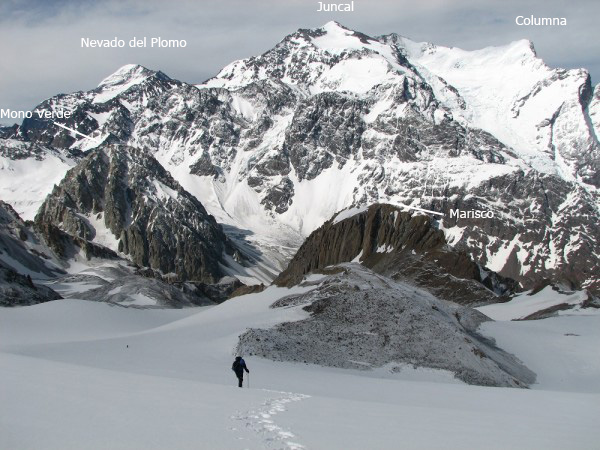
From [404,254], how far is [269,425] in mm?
137829

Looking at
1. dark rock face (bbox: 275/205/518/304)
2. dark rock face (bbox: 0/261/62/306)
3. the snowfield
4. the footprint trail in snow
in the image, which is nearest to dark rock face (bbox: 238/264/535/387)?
the snowfield

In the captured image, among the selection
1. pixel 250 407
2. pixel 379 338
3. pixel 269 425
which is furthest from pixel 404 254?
pixel 269 425

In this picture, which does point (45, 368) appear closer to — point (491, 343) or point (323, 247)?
point (491, 343)

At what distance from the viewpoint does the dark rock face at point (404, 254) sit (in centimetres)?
13762

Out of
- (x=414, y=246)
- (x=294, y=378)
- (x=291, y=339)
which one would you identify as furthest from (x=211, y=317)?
(x=414, y=246)

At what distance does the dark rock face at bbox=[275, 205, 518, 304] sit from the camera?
137625mm

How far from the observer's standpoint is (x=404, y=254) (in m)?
154

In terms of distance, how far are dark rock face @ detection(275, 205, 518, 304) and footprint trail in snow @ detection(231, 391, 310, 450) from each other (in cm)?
11334

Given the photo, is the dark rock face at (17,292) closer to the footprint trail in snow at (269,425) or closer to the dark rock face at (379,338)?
the dark rock face at (379,338)

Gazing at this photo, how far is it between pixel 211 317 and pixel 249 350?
26232 millimetres

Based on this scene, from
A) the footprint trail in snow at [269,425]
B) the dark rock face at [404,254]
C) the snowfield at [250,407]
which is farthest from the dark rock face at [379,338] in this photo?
the dark rock face at [404,254]

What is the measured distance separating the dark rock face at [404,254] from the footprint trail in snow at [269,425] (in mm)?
113335

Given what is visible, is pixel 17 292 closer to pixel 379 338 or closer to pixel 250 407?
pixel 379 338

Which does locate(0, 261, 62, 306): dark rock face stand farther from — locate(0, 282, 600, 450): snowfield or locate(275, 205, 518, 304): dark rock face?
locate(0, 282, 600, 450): snowfield
